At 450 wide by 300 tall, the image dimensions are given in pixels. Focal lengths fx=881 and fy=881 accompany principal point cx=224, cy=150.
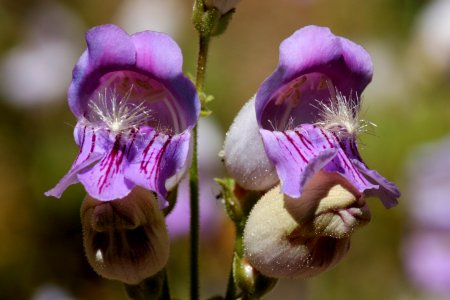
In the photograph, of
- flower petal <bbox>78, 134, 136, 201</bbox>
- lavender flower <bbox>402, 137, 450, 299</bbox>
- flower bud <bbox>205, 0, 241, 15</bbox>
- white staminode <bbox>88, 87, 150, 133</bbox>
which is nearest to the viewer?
flower petal <bbox>78, 134, 136, 201</bbox>

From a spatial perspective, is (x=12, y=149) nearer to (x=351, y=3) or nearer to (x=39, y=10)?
(x=39, y=10)

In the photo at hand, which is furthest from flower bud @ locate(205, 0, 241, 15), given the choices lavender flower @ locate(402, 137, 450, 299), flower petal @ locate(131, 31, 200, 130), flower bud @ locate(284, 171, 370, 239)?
lavender flower @ locate(402, 137, 450, 299)

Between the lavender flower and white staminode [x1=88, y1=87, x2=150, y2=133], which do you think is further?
the lavender flower

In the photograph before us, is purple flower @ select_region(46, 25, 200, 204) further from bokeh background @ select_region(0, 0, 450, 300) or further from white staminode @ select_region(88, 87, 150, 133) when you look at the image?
bokeh background @ select_region(0, 0, 450, 300)

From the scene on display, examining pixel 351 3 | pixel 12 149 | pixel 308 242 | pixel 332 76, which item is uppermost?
pixel 332 76

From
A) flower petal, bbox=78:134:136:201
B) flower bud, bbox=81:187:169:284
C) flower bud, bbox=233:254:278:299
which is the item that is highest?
flower petal, bbox=78:134:136:201

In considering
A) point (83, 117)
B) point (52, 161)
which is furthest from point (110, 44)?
point (52, 161)

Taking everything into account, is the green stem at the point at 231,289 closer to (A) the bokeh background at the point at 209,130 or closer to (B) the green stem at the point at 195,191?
(B) the green stem at the point at 195,191
